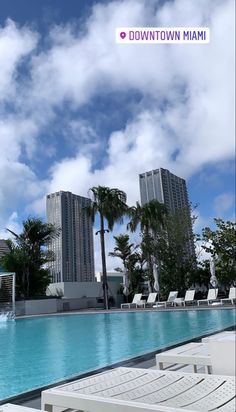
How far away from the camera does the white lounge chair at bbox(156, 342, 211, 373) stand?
324 centimetres

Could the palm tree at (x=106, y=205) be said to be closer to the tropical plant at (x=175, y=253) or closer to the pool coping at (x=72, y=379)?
the tropical plant at (x=175, y=253)

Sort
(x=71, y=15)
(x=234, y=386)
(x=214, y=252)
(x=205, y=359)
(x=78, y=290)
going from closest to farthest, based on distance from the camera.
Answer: (x=234, y=386) → (x=205, y=359) → (x=71, y=15) → (x=214, y=252) → (x=78, y=290)

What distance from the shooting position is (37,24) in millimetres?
4723

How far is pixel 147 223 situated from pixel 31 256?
8.04 m

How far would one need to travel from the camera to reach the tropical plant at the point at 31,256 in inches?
938

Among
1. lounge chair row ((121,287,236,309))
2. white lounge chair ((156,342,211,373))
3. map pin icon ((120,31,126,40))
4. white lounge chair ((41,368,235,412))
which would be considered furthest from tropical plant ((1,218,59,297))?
map pin icon ((120,31,126,40))

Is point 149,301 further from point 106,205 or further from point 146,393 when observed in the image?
point 146,393

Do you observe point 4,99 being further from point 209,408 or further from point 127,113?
point 209,408

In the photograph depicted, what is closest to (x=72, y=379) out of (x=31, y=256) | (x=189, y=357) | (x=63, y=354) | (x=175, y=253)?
(x=189, y=357)

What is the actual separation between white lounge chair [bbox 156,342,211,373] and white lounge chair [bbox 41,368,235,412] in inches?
30.9

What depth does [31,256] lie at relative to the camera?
2450cm

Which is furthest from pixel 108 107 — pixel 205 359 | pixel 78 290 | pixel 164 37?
pixel 78 290

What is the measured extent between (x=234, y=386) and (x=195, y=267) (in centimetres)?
2159

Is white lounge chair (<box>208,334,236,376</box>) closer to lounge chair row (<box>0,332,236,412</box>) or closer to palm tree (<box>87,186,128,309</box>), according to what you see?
lounge chair row (<box>0,332,236,412</box>)
